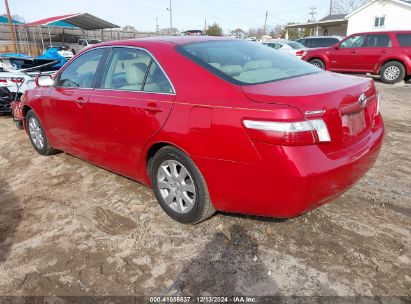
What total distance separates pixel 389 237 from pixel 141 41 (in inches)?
114

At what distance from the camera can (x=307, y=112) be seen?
2277 mm

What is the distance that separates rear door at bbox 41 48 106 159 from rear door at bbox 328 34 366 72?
1135 centimetres

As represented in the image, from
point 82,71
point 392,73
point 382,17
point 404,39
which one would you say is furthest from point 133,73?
point 382,17

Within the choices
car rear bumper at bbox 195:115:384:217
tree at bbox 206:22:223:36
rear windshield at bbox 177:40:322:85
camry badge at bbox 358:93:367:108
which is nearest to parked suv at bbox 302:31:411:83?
rear windshield at bbox 177:40:322:85

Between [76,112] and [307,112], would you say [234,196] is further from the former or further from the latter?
[76,112]

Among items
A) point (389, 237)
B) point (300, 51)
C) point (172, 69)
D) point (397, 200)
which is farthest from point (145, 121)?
point (300, 51)

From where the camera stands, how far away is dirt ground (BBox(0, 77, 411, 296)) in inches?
95.9

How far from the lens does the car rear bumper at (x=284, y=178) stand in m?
2.29

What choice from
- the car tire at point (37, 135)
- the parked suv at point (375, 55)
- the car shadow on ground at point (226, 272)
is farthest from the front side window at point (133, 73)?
the parked suv at point (375, 55)

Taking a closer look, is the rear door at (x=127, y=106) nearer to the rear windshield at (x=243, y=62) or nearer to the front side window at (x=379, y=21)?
the rear windshield at (x=243, y=62)

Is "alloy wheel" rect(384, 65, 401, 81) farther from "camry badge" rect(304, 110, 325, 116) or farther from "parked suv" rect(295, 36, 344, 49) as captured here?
"camry badge" rect(304, 110, 325, 116)

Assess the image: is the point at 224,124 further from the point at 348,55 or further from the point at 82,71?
the point at 348,55

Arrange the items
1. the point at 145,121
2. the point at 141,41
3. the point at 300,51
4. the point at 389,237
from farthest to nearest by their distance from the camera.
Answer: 1. the point at 300,51
2. the point at 141,41
3. the point at 145,121
4. the point at 389,237

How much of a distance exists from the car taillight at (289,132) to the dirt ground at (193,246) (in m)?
0.98
